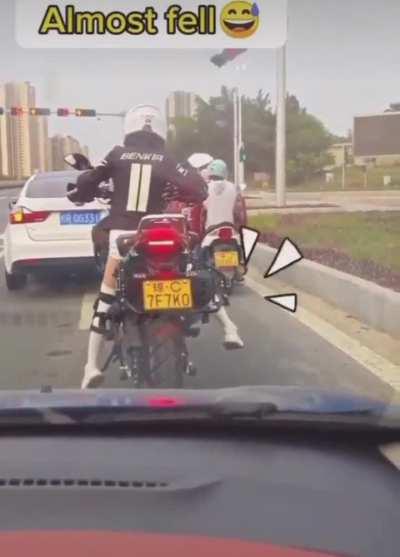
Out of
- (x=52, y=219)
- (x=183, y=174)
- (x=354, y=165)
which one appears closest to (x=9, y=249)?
(x=52, y=219)

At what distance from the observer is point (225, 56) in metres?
12.7

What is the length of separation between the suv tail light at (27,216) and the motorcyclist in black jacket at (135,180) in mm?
4899

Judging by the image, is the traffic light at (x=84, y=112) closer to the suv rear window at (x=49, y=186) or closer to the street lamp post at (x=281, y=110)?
the suv rear window at (x=49, y=186)

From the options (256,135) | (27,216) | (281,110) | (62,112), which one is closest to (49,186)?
(27,216)

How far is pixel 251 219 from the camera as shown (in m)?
20.2

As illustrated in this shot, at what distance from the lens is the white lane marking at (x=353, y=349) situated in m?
6.37

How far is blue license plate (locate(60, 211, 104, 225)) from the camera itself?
33.9 feet

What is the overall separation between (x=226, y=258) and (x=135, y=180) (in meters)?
2.82

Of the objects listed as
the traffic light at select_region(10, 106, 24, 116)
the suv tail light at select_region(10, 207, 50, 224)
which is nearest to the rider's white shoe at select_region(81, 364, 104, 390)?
the suv tail light at select_region(10, 207, 50, 224)

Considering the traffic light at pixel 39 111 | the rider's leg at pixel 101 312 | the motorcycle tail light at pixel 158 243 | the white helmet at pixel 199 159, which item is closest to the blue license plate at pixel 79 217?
the white helmet at pixel 199 159

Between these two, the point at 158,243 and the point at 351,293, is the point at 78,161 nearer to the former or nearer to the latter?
the point at 158,243

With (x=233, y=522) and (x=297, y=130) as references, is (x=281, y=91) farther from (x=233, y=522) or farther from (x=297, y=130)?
(x=233, y=522)

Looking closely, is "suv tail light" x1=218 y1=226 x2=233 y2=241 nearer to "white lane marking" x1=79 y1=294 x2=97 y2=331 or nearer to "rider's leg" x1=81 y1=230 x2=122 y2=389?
"white lane marking" x1=79 y1=294 x2=97 y2=331

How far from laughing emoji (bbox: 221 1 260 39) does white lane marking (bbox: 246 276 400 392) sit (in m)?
4.17
